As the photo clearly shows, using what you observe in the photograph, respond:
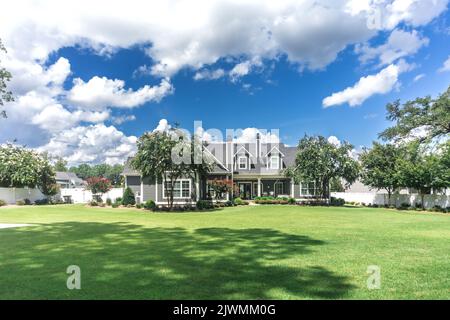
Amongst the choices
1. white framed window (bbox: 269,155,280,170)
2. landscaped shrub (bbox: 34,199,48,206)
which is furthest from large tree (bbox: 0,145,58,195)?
white framed window (bbox: 269,155,280,170)

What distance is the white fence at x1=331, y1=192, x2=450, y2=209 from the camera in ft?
87.2

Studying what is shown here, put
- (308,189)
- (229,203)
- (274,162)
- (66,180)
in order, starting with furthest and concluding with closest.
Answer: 1. (66,180)
2. (274,162)
3. (308,189)
4. (229,203)

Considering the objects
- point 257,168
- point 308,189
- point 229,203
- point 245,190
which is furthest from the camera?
point 245,190

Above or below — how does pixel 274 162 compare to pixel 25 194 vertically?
above

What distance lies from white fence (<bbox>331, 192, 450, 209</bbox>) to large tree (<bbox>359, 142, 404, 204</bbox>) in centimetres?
91

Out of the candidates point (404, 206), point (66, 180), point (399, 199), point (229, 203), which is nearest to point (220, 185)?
point (229, 203)

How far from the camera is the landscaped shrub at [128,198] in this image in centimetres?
2989

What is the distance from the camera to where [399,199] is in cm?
3092

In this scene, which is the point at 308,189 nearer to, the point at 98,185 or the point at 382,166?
the point at 382,166

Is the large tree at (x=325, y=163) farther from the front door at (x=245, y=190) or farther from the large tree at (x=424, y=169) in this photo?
the front door at (x=245, y=190)

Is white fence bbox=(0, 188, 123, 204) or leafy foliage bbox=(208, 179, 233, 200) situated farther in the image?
white fence bbox=(0, 188, 123, 204)

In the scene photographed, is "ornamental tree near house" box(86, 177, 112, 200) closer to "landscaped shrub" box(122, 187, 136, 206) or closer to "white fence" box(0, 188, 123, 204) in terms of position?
"white fence" box(0, 188, 123, 204)

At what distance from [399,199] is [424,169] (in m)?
6.17
